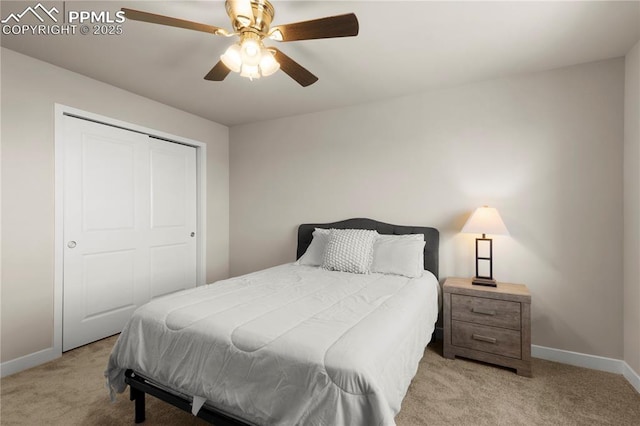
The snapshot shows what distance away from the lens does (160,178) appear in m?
3.46

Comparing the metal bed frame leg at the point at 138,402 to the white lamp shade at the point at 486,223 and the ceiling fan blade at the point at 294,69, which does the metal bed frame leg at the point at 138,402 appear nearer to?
the ceiling fan blade at the point at 294,69

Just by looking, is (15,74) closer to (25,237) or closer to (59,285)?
(25,237)

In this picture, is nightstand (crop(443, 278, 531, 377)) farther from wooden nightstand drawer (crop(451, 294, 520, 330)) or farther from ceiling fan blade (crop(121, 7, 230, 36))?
ceiling fan blade (crop(121, 7, 230, 36))

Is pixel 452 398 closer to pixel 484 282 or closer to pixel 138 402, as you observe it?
pixel 484 282

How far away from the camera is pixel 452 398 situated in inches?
76.7

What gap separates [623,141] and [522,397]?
2.09 meters

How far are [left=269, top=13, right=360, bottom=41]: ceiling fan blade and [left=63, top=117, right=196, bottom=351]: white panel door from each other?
229 centimetres

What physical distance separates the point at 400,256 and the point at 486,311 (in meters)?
0.78

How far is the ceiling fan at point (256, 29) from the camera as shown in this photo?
1.48 m

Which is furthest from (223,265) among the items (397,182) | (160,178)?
(397,182)

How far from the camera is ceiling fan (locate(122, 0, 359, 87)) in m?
1.48

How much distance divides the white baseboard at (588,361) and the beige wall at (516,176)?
5 centimetres
